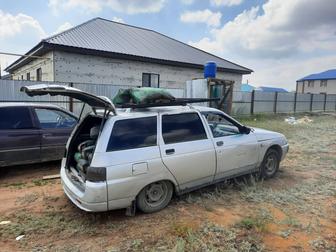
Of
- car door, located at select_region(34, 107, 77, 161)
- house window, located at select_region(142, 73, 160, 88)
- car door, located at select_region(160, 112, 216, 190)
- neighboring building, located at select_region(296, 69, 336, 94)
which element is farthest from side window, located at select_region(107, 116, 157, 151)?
neighboring building, located at select_region(296, 69, 336, 94)

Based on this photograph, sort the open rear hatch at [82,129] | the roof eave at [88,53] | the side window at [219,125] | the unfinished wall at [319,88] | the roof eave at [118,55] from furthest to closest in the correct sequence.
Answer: the unfinished wall at [319,88] < the roof eave at [118,55] < the roof eave at [88,53] < the side window at [219,125] < the open rear hatch at [82,129]

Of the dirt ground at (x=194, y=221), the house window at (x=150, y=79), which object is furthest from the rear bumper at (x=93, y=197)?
the house window at (x=150, y=79)

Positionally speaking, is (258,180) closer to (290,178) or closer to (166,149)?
(290,178)

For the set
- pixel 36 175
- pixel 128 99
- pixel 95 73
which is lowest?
pixel 36 175

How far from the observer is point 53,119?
595 centimetres

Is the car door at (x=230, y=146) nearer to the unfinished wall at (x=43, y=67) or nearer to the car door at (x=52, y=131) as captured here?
the car door at (x=52, y=131)

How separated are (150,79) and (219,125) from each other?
39.7 feet

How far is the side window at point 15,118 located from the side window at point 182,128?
3.36 meters

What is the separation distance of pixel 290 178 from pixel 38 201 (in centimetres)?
478

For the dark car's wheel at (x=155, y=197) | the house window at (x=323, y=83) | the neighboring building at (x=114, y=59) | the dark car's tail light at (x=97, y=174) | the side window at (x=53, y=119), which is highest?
the house window at (x=323, y=83)

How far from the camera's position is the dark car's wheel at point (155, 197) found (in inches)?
142

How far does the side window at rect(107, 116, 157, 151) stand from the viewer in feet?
11.0

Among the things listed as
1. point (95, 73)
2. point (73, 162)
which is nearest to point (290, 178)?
point (73, 162)

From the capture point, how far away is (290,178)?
5.38 meters
